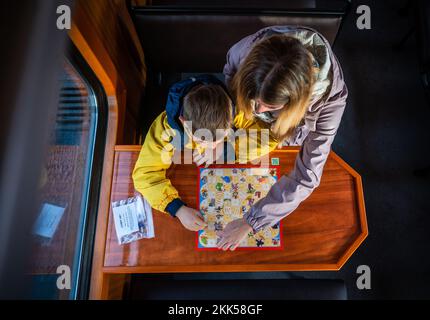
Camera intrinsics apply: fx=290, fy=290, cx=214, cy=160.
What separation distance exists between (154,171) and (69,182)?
13.8 inches

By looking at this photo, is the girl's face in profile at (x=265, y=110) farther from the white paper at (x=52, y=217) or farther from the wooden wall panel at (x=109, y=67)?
the white paper at (x=52, y=217)

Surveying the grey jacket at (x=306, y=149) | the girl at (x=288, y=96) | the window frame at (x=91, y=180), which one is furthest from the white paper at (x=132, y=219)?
the grey jacket at (x=306, y=149)

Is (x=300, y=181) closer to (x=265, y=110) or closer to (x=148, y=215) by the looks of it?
(x=265, y=110)

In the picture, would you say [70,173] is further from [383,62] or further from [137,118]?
[383,62]

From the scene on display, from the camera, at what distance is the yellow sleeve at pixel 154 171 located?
1.21 m

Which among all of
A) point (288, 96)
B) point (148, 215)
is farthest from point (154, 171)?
point (288, 96)

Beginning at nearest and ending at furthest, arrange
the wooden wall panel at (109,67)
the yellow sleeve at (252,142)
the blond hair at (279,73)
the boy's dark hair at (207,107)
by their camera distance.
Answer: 1. the blond hair at (279,73)
2. the boy's dark hair at (207,107)
3. the wooden wall panel at (109,67)
4. the yellow sleeve at (252,142)

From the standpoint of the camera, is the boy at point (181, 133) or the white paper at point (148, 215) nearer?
the boy at point (181, 133)

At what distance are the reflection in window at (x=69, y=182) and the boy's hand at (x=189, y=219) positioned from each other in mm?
444

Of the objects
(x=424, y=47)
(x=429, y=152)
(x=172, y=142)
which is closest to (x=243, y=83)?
(x=172, y=142)

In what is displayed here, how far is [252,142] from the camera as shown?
4.43 feet

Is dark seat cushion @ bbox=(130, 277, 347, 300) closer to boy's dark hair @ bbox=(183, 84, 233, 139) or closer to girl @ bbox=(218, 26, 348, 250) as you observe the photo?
girl @ bbox=(218, 26, 348, 250)

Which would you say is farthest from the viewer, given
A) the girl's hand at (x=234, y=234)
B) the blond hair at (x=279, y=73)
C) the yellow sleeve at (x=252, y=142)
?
the yellow sleeve at (x=252, y=142)

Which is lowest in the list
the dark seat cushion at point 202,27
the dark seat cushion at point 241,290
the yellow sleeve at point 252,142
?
the dark seat cushion at point 241,290
